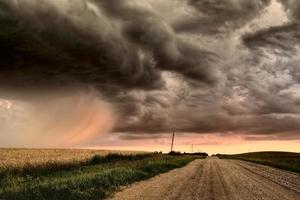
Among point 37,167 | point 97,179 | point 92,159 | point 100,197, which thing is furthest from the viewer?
point 92,159

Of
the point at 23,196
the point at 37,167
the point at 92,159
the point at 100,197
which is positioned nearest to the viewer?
the point at 23,196

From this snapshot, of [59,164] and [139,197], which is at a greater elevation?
[59,164]

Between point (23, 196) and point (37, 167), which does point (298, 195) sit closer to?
point (23, 196)

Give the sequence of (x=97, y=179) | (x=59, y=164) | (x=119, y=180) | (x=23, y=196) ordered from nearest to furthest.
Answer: (x=23, y=196) < (x=97, y=179) < (x=119, y=180) < (x=59, y=164)

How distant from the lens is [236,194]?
792 inches

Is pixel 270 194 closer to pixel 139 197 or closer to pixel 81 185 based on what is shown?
pixel 139 197

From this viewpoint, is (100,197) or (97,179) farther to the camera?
(97,179)

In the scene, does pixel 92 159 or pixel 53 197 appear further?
pixel 92 159

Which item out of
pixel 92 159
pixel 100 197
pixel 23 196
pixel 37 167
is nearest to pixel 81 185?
pixel 100 197

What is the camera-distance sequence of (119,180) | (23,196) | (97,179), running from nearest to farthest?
(23,196) < (97,179) < (119,180)

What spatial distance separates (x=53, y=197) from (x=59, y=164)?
20152 mm

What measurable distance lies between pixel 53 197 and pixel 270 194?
34.7 feet

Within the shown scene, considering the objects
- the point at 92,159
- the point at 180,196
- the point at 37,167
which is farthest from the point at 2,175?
the point at 92,159

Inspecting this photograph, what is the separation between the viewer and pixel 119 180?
25062 millimetres
